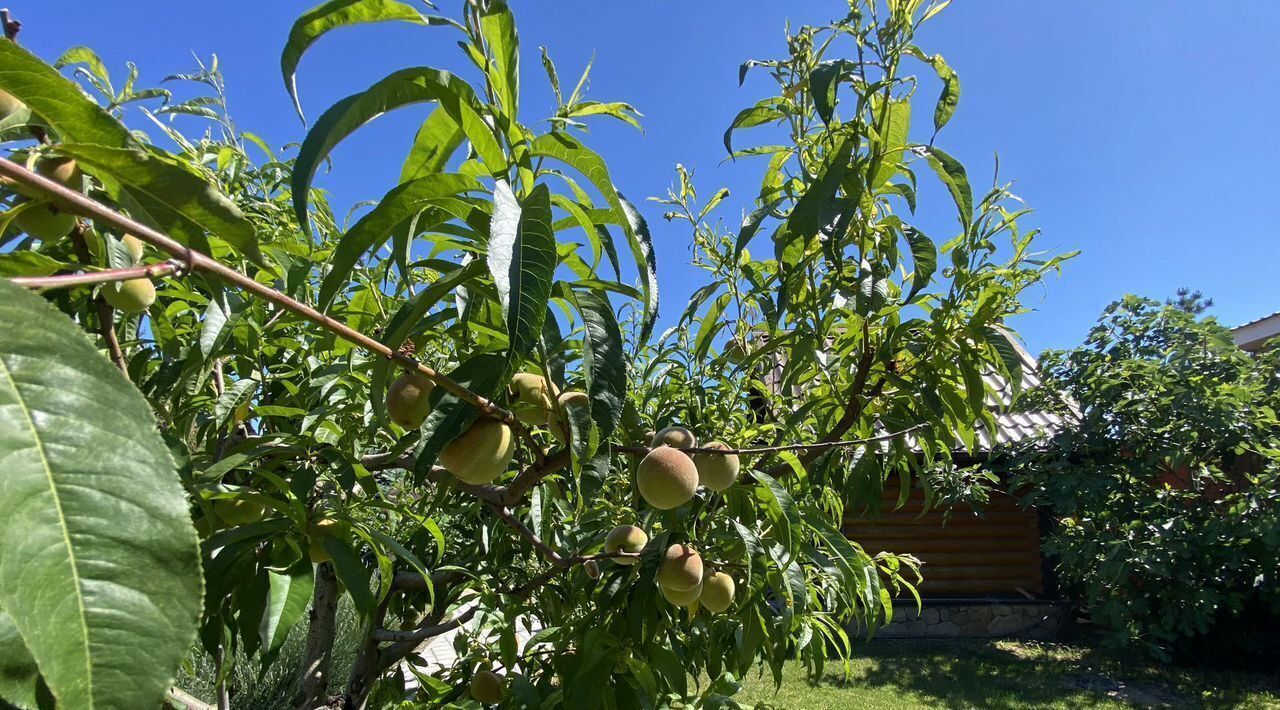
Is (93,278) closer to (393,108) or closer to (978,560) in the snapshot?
(393,108)

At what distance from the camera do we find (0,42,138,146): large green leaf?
0.61 meters

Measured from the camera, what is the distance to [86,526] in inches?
14.1

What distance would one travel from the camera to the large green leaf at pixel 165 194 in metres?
0.63

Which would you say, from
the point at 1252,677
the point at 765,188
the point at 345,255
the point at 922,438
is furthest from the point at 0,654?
the point at 1252,677

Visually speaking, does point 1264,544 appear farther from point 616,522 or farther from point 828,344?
point 616,522

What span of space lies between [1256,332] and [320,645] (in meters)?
11.3

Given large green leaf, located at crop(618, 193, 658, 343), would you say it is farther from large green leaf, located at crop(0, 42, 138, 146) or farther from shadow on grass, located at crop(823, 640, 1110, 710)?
shadow on grass, located at crop(823, 640, 1110, 710)

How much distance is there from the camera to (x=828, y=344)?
2240 millimetres

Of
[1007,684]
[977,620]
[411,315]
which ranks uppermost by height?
[411,315]

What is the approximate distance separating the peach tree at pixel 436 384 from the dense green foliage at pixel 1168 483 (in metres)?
6.03

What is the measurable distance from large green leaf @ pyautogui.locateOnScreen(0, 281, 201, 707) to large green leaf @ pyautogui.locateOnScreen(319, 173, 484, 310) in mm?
478

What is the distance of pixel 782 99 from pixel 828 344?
831 mm

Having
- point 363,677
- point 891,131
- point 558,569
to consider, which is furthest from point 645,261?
point 363,677

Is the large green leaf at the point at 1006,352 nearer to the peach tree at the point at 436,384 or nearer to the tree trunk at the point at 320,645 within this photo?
the peach tree at the point at 436,384
